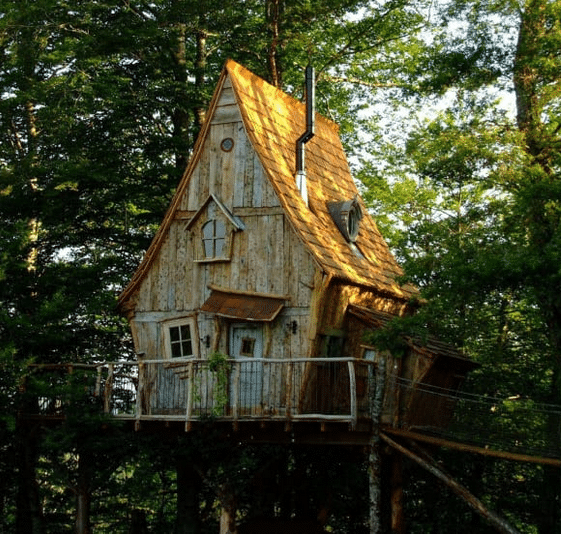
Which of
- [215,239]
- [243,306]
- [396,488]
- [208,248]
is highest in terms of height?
[215,239]

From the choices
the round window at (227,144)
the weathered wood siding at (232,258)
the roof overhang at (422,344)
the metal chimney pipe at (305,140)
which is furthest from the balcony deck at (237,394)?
the round window at (227,144)

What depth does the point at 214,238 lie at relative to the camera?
2286 centimetres

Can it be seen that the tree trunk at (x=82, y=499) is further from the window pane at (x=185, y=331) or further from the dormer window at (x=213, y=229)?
the dormer window at (x=213, y=229)

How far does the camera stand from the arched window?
22.8 metres

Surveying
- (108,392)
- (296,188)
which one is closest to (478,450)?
(296,188)

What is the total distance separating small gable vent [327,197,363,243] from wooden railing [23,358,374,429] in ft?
11.4

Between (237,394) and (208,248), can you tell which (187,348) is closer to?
(208,248)

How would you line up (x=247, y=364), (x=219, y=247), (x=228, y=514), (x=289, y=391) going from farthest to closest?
1. (x=219, y=247)
2. (x=247, y=364)
3. (x=228, y=514)
4. (x=289, y=391)

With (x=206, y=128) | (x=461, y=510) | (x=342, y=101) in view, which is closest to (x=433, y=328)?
(x=461, y=510)

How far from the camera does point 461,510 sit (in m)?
25.1

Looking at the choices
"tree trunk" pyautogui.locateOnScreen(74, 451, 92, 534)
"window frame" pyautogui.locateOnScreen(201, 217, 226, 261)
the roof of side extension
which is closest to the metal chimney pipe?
the roof of side extension

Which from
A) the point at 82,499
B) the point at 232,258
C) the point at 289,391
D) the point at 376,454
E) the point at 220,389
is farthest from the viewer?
the point at 82,499

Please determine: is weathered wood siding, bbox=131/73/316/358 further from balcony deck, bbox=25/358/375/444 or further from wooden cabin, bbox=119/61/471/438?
balcony deck, bbox=25/358/375/444

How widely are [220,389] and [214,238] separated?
3.70 m
